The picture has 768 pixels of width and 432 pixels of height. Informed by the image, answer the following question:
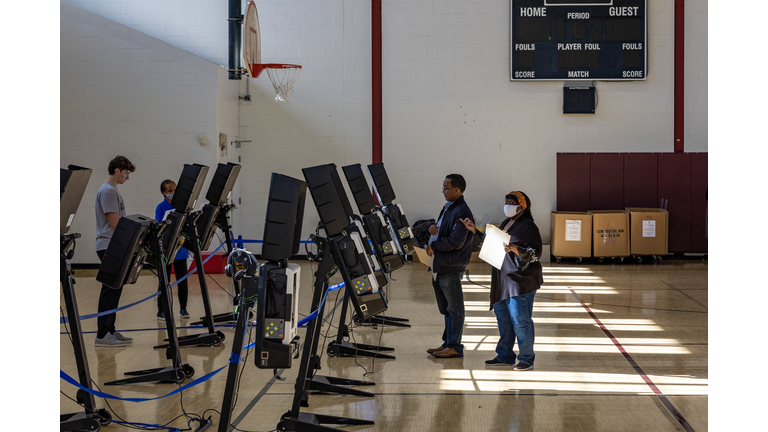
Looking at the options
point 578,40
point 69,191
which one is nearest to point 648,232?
point 578,40

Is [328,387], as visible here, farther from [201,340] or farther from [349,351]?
[201,340]

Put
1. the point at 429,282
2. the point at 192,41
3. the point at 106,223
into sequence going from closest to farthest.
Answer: the point at 106,223
the point at 429,282
the point at 192,41

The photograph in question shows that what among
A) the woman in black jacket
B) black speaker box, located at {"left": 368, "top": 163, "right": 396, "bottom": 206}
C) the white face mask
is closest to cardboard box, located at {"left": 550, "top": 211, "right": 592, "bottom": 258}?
black speaker box, located at {"left": 368, "top": 163, "right": 396, "bottom": 206}

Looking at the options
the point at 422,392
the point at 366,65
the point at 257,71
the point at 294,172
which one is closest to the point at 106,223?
the point at 422,392

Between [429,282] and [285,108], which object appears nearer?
[429,282]

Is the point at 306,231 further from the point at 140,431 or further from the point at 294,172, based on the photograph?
the point at 140,431

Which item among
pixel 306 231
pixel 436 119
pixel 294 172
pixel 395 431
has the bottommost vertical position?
pixel 395 431

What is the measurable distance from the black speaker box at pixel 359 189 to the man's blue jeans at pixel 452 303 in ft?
2.89

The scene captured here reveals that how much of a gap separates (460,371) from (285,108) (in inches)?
295

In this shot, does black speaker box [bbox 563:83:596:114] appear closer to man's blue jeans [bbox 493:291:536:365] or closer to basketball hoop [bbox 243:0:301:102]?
basketball hoop [bbox 243:0:301:102]

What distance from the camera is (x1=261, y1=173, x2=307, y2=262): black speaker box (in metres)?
3.16

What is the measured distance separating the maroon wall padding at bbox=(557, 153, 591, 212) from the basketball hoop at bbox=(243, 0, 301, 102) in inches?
203

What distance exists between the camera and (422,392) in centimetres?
451

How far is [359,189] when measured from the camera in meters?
Answer: 4.95
